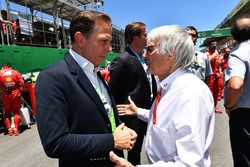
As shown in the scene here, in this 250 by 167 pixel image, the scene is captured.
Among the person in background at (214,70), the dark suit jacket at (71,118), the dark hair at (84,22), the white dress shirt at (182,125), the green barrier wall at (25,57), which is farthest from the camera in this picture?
the green barrier wall at (25,57)

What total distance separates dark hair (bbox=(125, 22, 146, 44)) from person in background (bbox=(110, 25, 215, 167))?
66.0 inches

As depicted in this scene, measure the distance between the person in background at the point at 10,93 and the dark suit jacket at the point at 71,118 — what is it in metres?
6.25

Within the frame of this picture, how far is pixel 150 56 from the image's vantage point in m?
1.71

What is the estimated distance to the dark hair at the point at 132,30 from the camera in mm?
3367

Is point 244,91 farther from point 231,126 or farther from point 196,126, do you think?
point 196,126

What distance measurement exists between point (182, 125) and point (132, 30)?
2.16 metres

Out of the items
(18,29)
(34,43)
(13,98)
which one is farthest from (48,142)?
(34,43)

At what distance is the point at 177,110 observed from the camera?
145 cm

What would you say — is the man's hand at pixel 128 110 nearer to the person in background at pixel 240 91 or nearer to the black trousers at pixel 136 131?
the black trousers at pixel 136 131

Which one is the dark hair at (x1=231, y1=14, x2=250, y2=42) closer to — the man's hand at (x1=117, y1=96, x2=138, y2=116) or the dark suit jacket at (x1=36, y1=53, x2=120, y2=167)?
the man's hand at (x1=117, y1=96, x2=138, y2=116)

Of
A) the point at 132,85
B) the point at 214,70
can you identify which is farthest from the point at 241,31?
the point at 214,70

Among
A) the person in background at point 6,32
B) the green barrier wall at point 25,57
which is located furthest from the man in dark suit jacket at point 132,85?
the person in background at point 6,32

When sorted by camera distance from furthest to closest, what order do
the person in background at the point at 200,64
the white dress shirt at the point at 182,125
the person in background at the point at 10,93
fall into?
1. the person in background at the point at 10,93
2. the person in background at the point at 200,64
3. the white dress shirt at the point at 182,125

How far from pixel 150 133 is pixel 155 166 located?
23 cm
